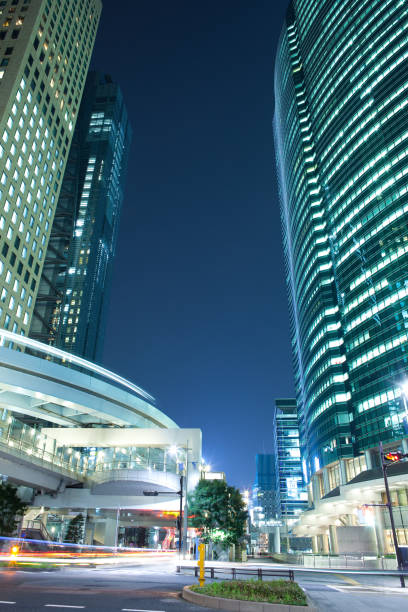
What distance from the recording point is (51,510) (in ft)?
196

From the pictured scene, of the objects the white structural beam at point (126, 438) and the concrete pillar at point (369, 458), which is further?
the concrete pillar at point (369, 458)

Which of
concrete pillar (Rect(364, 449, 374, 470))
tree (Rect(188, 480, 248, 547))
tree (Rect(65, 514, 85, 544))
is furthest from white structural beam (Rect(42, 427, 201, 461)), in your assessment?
concrete pillar (Rect(364, 449, 374, 470))

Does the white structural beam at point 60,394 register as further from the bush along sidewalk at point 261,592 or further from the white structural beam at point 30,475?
the bush along sidewalk at point 261,592

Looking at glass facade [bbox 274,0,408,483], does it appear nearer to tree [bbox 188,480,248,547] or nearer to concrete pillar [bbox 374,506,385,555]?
concrete pillar [bbox 374,506,385,555]

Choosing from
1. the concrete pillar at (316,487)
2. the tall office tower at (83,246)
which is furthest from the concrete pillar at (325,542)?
the tall office tower at (83,246)

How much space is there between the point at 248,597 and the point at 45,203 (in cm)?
7849

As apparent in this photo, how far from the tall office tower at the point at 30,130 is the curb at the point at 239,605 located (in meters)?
58.7

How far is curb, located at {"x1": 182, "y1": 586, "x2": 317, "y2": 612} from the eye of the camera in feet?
44.3

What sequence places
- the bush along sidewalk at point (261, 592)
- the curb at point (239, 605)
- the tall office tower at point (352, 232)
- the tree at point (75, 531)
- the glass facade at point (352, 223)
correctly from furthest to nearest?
1. the glass facade at point (352, 223)
2. the tall office tower at point (352, 232)
3. the tree at point (75, 531)
4. the bush along sidewalk at point (261, 592)
5. the curb at point (239, 605)

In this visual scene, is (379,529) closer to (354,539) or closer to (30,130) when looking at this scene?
(354,539)

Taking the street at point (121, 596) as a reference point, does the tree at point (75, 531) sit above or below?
above

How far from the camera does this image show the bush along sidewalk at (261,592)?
46.9ft

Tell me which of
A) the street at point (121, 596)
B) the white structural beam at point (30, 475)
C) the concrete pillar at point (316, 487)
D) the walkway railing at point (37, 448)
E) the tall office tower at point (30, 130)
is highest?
the tall office tower at point (30, 130)

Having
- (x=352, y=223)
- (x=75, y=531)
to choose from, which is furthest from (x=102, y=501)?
(x=352, y=223)
